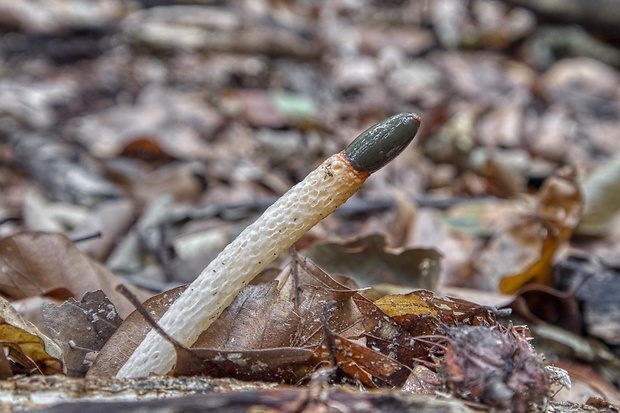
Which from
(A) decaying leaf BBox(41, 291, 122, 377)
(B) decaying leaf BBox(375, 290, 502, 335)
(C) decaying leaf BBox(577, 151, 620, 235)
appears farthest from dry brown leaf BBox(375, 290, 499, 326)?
(C) decaying leaf BBox(577, 151, 620, 235)

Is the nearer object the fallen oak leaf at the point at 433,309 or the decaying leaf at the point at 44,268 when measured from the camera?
the fallen oak leaf at the point at 433,309

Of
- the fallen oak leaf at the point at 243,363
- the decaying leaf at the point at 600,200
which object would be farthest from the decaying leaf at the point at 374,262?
the decaying leaf at the point at 600,200

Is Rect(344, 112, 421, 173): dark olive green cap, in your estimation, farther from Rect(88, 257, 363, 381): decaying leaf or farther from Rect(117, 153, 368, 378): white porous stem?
Rect(88, 257, 363, 381): decaying leaf

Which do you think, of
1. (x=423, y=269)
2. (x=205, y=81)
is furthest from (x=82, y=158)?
(x=423, y=269)

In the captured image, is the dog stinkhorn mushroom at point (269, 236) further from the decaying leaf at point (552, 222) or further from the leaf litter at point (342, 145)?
the decaying leaf at point (552, 222)

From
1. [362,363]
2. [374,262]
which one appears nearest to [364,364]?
[362,363]

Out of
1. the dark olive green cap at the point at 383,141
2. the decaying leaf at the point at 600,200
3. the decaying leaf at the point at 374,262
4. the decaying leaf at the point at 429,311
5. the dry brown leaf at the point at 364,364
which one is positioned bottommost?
the decaying leaf at the point at 600,200
